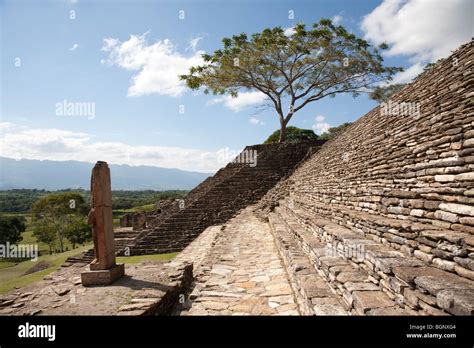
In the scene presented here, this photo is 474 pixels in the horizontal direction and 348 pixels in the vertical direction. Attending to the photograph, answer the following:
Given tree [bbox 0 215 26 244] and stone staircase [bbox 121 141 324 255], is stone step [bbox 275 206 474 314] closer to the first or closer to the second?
stone staircase [bbox 121 141 324 255]

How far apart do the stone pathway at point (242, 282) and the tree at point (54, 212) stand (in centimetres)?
2704

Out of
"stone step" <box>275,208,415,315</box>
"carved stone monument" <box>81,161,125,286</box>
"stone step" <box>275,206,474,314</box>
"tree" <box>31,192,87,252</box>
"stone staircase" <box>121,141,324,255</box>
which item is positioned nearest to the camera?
"stone step" <box>275,206,474,314</box>

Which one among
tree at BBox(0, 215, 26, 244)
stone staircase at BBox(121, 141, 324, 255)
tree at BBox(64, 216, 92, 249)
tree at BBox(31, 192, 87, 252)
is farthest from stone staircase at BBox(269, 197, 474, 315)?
tree at BBox(0, 215, 26, 244)

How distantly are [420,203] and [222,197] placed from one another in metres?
13.8

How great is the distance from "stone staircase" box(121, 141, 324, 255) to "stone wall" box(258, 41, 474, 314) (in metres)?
7.78

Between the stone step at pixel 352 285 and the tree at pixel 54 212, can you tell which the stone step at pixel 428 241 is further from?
the tree at pixel 54 212

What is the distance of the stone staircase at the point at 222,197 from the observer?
13.5m

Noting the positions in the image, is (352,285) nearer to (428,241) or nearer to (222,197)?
(428,241)

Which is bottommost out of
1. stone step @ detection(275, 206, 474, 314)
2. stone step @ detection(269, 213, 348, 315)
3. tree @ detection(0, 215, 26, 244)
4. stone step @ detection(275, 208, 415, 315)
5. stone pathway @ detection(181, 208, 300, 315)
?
tree @ detection(0, 215, 26, 244)

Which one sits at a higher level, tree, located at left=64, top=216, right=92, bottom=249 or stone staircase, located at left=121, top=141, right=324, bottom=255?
stone staircase, located at left=121, top=141, right=324, bottom=255

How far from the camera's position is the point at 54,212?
1225 inches

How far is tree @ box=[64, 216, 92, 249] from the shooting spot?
109ft

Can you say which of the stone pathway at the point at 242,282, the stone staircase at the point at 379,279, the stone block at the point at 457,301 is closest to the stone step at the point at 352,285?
the stone staircase at the point at 379,279

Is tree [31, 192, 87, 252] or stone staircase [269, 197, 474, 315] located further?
tree [31, 192, 87, 252]
